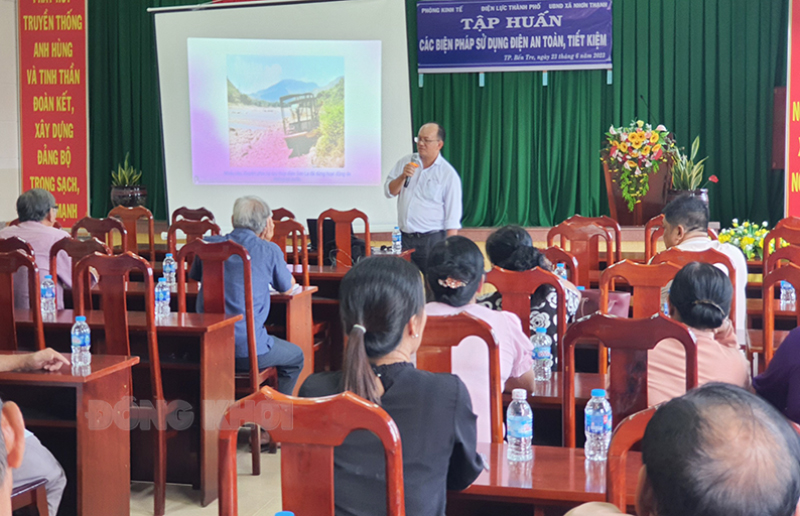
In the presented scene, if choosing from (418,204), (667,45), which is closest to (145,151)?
(418,204)

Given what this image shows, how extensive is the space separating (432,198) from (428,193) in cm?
4

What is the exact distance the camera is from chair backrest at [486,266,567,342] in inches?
108

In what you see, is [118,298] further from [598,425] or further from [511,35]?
[511,35]

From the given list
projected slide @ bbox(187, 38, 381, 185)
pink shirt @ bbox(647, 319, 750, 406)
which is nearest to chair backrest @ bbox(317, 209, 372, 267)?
projected slide @ bbox(187, 38, 381, 185)

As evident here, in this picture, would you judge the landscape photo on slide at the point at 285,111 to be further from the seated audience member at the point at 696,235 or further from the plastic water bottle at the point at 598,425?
the plastic water bottle at the point at 598,425

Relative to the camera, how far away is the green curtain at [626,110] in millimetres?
7758

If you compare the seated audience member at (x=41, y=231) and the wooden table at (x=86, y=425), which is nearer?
the wooden table at (x=86, y=425)

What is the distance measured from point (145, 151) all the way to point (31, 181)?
4.13 ft

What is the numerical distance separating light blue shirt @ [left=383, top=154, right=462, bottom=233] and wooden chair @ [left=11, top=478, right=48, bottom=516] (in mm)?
3667

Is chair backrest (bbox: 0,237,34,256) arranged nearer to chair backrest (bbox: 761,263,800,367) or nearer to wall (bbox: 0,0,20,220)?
chair backrest (bbox: 761,263,800,367)

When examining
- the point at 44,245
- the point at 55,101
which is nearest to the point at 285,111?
the point at 55,101

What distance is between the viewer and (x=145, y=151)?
9.22m

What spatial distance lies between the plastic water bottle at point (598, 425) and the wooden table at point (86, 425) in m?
1.39

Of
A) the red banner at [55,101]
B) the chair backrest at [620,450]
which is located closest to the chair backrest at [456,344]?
the chair backrest at [620,450]
